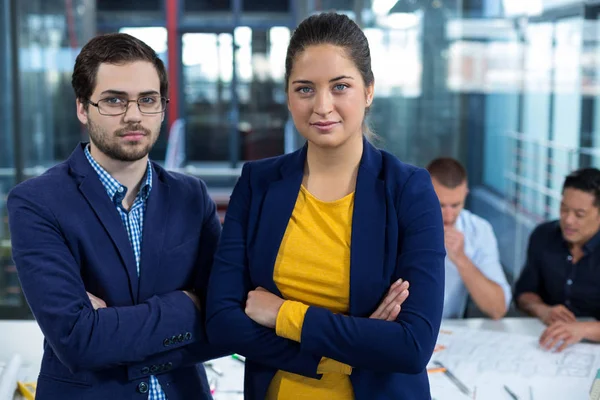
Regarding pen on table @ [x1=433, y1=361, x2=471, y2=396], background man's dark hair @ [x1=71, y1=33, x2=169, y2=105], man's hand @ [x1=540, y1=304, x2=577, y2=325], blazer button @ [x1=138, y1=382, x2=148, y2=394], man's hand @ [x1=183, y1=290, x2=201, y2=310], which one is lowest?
pen on table @ [x1=433, y1=361, x2=471, y2=396]

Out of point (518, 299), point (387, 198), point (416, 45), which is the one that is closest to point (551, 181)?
→ point (416, 45)

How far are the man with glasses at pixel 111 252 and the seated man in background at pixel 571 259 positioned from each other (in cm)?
153

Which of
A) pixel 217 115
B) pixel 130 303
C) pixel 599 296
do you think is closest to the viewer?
pixel 130 303

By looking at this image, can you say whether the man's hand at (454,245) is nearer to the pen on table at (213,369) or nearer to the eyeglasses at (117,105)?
the pen on table at (213,369)

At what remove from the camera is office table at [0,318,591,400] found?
201cm

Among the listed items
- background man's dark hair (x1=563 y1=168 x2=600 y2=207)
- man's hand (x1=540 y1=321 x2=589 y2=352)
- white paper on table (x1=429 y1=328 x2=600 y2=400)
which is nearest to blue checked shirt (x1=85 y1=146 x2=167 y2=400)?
white paper on table (x1=429 y1=328 x2=600 y2=400)

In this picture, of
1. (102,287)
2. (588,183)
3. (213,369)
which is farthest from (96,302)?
(588,183)

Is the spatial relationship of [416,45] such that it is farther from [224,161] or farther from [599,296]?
[224,161]

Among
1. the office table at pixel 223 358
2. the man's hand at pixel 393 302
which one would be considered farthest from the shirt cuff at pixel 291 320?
the office table at pixel 223 358

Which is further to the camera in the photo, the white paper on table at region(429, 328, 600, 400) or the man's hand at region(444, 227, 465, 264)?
the man's hand at region(444, 227, 465, 264)

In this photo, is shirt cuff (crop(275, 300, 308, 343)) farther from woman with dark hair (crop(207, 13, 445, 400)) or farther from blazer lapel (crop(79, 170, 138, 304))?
blazer lapel (crop(79, 170, 138, 304))

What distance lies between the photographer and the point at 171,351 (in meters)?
1.53

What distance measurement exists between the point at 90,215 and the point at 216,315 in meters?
0.32

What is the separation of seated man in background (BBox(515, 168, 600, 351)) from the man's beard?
1.66 meters
